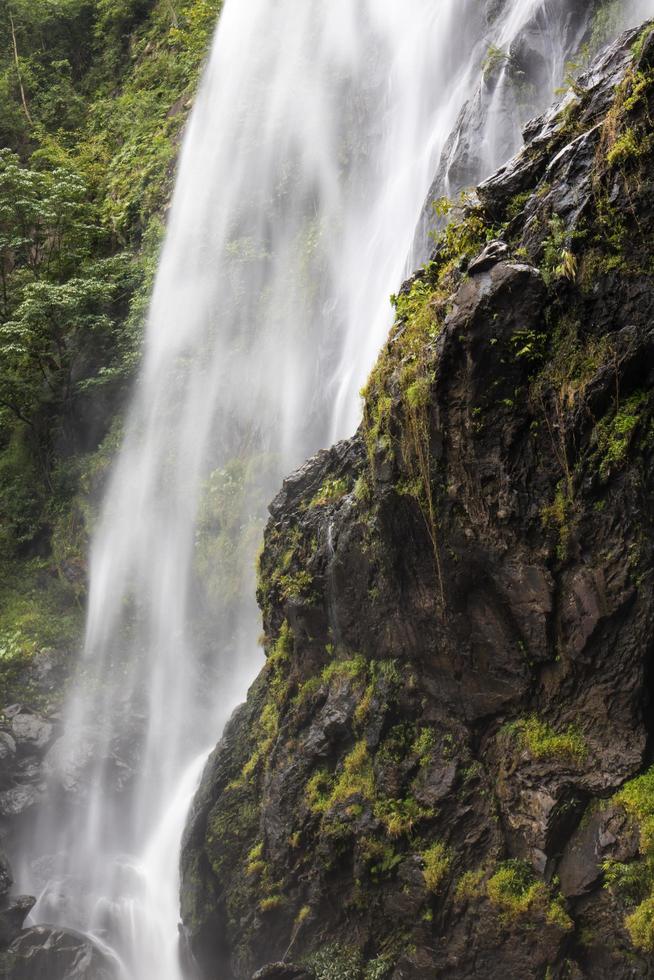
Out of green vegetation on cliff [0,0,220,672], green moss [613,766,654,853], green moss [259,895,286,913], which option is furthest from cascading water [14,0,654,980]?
green moss [613,766,654,853]

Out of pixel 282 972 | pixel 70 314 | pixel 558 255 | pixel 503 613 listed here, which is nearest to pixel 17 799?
pixel 282 972

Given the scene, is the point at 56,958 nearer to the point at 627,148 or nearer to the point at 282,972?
the point at 282,972

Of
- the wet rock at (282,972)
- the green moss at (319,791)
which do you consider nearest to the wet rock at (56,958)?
the wet rock at (282,972)

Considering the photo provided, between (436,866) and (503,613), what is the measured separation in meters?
2.04

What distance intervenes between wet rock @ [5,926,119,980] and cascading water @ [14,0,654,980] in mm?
362

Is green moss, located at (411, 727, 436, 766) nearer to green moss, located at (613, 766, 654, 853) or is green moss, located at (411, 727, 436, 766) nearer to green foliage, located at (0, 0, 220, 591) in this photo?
green moss, located at (613, 766, 654, 853)

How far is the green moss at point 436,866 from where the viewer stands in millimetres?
5691

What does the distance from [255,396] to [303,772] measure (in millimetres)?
7331

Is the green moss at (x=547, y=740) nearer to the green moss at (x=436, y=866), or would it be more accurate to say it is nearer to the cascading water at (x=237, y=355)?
the green moss at (x=436, y=866)

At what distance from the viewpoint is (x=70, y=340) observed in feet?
53.6

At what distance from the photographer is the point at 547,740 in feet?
17.1

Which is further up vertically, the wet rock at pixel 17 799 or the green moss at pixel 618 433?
the wet rock at pixel 17 799

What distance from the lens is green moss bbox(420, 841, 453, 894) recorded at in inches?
224

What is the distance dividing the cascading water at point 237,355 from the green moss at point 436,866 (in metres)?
4.41
